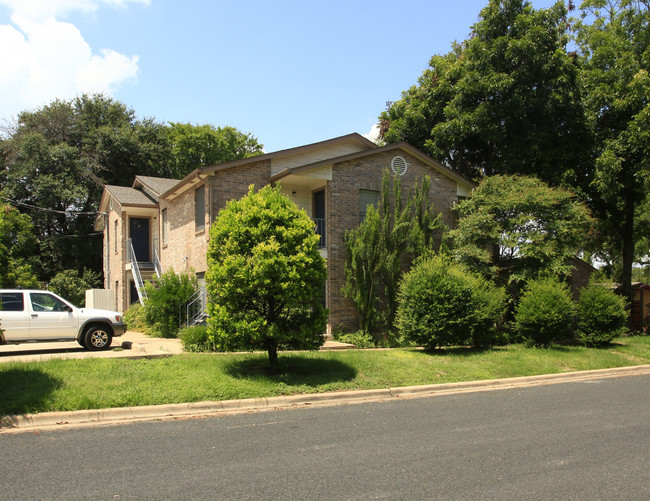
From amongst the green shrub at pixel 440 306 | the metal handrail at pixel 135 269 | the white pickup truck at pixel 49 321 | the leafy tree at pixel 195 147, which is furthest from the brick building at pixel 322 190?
the leafy tree at pixel 195 147

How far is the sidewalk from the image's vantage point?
1103 centimetres

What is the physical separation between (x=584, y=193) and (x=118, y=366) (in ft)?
59.9

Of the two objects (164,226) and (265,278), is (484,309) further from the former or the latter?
(164,226)

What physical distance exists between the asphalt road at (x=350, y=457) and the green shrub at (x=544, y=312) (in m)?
6.39

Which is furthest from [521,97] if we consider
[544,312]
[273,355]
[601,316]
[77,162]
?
[77,162]

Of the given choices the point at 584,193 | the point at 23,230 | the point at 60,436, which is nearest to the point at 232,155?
the point at 23,230

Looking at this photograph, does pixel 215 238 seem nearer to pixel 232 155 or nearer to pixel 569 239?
pixel 569 239

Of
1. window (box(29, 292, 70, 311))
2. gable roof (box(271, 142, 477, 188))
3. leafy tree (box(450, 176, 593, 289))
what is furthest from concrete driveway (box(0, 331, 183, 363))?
leafy tree (box(450, 176, 593, 289))

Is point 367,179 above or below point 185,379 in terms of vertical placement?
above

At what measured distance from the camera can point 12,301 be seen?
40.8 feet

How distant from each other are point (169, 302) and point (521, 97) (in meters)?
15.2

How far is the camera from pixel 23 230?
28719 millimetres

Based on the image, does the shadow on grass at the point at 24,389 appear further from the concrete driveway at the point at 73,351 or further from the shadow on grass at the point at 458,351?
the shadow on grass at the point at 458,351

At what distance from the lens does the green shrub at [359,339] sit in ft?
51.4
